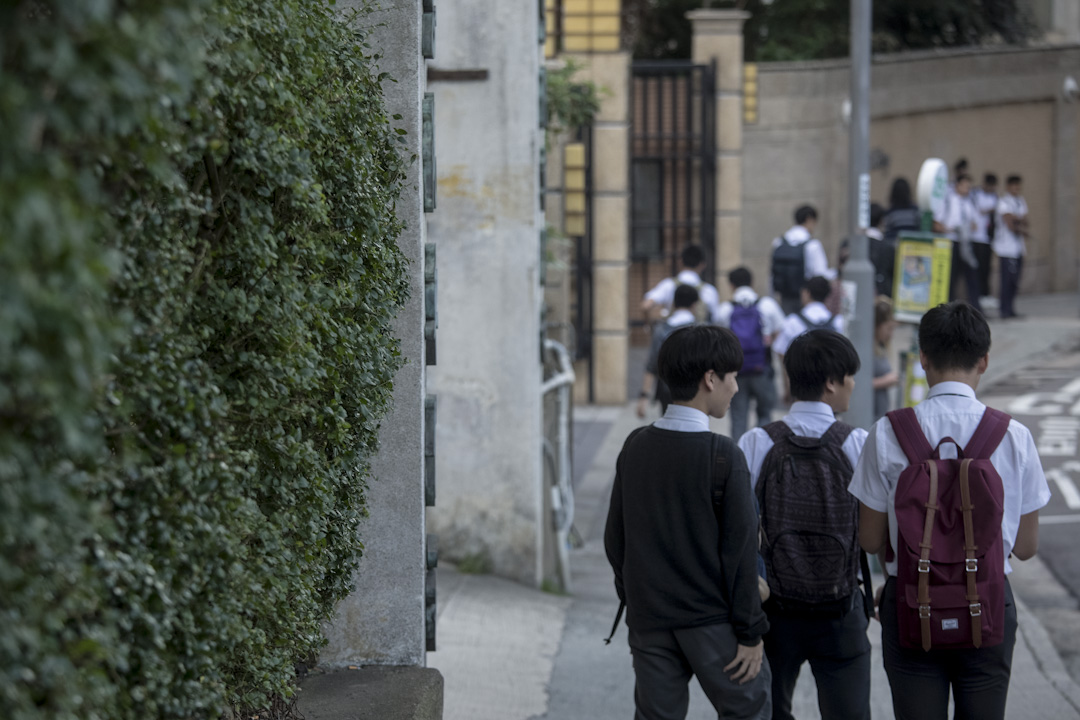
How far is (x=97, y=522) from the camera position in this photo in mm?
1915

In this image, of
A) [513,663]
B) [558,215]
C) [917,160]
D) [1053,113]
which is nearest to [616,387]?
[558,215]

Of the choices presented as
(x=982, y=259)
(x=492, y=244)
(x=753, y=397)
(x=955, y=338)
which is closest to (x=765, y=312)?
(x=753, y=397)

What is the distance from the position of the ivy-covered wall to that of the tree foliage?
2254 centimetres

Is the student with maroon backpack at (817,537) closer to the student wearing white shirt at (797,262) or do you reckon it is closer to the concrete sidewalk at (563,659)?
the concrete sidewalk at (563,659)

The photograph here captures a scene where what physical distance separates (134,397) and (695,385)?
191cm

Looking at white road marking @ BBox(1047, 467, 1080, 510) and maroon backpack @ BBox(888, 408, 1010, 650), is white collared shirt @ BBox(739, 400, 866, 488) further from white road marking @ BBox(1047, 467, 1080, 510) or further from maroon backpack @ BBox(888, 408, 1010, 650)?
white road marking @ BBox(1047, 467, 1080, 510)

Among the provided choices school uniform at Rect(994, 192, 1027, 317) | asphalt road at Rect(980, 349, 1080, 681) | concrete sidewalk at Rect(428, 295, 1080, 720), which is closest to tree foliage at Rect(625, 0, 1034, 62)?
school uniform at Rect(994, 192, 1027, 317)

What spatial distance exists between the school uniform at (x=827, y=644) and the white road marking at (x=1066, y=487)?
6.68 m

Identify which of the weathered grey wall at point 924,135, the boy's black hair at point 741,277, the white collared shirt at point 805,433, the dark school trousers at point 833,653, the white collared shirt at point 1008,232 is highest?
the weathered grey wall at point 924,135

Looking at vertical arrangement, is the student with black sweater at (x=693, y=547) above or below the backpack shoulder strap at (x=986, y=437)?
below

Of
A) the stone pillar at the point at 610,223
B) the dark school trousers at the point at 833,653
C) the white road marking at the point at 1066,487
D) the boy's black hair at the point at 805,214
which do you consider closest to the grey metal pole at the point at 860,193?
the white road marking at the point at 1066,487

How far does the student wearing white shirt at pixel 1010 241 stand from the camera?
1928cm

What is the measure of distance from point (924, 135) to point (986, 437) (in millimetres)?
20729

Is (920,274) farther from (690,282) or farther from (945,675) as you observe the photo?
(945,675)
